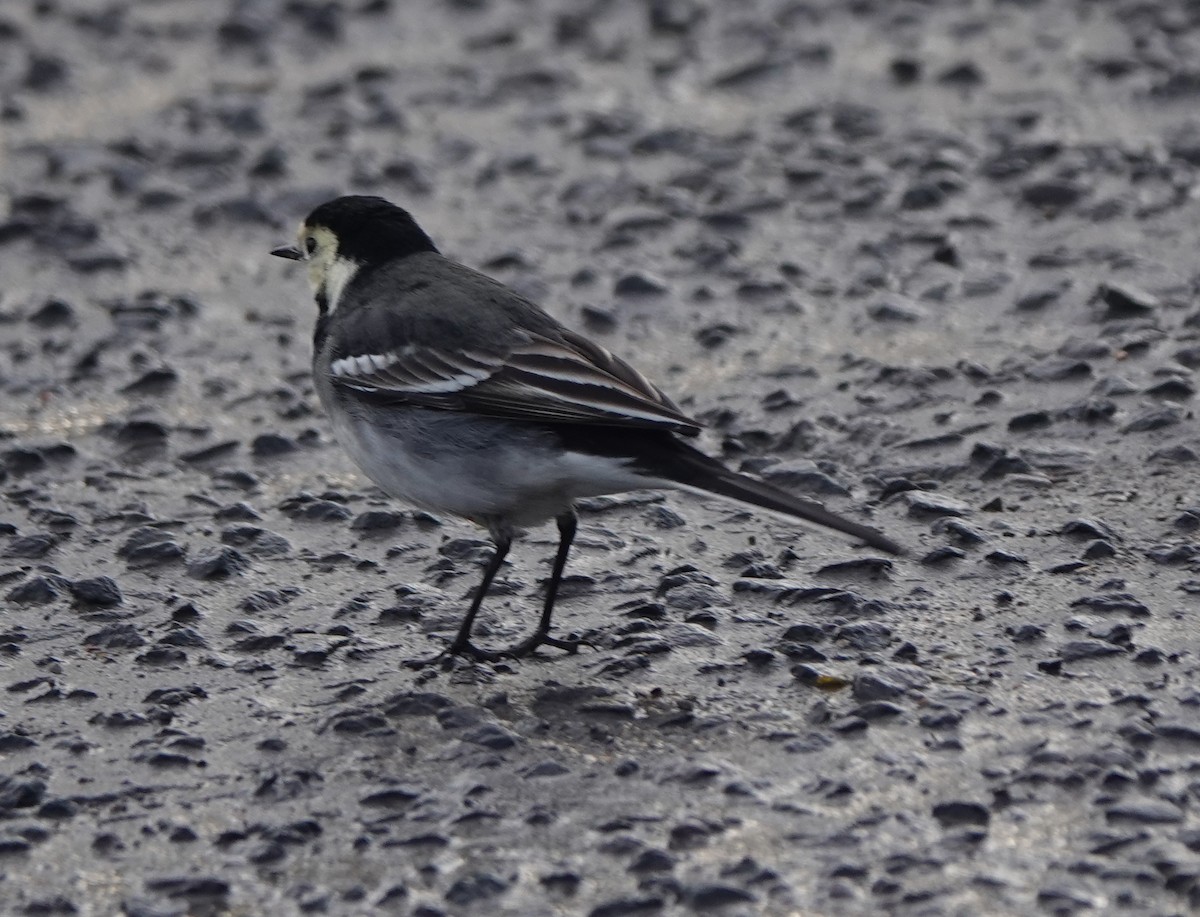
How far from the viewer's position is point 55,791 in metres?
5.66

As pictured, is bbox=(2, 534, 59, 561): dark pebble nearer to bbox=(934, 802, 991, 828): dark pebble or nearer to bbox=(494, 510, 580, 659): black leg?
bbox=(494, 510, 580, 659): black leg

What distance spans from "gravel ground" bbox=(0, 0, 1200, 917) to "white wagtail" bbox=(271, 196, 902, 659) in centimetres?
50

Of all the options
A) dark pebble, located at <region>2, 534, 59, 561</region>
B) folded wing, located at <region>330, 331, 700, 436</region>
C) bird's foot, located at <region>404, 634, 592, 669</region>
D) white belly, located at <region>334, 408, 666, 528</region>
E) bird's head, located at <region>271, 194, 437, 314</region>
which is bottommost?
bird's foot, located at <region>404, 634, 592, 669</region>

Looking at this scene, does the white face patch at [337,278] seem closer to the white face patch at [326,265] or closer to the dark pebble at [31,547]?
the white face patch at [326,265]

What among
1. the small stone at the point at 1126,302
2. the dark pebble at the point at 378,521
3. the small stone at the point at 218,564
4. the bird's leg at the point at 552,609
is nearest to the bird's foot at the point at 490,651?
the bird's leg at the point at 552,609

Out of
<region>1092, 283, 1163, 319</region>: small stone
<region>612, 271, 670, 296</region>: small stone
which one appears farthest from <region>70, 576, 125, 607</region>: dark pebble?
<region>1092, 283, 1163, 319</region>: small stone

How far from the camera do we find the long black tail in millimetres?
5883

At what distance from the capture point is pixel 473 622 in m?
6.75

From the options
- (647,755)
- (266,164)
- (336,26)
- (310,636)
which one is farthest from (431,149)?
(647,755)

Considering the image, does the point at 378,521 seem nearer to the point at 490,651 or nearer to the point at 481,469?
the point at 490,651

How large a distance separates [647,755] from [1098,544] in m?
2.05

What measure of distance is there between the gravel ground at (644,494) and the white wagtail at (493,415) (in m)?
0.50

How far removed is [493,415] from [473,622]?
751 mm

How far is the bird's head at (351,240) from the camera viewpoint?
290 inches
